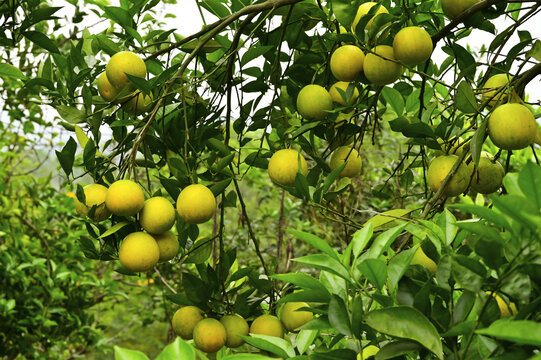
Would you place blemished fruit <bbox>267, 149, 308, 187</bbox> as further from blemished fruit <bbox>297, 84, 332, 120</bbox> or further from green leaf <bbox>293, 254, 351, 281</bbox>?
green leaf <bbox>293, 254, 351, 281</bbox>

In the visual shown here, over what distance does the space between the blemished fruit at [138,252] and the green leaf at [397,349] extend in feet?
1.36

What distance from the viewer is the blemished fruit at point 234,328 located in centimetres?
91

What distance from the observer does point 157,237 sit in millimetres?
848

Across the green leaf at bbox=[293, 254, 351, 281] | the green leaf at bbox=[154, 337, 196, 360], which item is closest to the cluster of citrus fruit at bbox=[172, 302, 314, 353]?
the green leaf at bbox=[293, 254, 351, 281]

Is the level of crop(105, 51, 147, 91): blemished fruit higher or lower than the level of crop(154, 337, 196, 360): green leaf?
higher

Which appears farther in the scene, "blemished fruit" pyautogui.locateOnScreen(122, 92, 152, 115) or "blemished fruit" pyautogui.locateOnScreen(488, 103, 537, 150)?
"blemished fruit" pyautogui.locateOnScreen(122, 92, 152, 115)

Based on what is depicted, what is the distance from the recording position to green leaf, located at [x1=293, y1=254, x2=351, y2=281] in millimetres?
532

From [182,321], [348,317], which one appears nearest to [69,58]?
[182,321]

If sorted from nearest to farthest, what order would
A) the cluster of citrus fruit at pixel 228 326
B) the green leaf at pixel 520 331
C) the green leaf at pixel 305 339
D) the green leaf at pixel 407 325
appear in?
the green leaf at pixel 520 331
the green leaf at pixel 407 325
the green leaf at pixel 305 339
the cluster of citrus fruit at pixel 228 326

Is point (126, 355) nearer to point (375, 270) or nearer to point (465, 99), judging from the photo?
point (375, 270)

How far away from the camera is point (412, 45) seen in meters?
0.78

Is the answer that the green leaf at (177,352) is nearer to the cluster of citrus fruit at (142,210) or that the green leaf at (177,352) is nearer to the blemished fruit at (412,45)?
the cluster of citrus fruit at (142,210)

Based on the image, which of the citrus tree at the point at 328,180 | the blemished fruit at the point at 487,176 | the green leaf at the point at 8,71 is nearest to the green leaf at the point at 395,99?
the citrus tree at the point at 328,180

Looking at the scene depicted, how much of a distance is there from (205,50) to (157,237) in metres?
0.39
